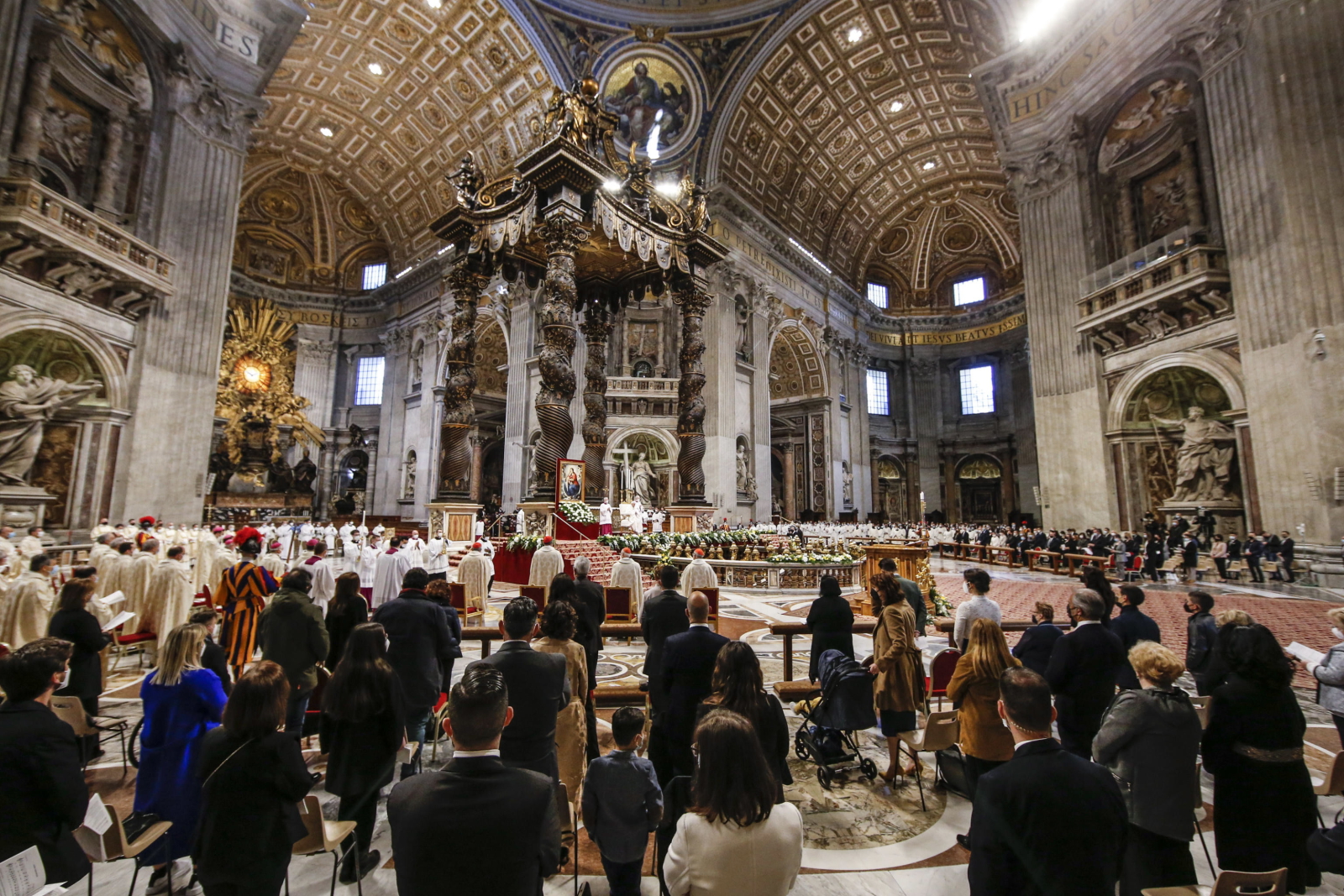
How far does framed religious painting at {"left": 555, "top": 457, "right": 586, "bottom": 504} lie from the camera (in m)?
10.0

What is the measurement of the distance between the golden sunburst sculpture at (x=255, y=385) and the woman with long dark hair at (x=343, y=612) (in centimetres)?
2440

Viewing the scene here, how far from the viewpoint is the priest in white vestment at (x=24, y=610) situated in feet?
15.3

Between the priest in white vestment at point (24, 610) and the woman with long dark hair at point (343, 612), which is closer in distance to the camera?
the woman with long dark hair at point (343, 612)

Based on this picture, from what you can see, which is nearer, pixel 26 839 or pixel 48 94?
pixel 26 839

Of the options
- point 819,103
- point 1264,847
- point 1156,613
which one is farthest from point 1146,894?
point 819,103

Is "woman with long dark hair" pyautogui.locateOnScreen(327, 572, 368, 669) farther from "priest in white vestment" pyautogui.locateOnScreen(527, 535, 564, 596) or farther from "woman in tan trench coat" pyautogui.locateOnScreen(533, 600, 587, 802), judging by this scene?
"priest in white vestment" pyautogui.locateOnScreen(527, 535, 564, 596)

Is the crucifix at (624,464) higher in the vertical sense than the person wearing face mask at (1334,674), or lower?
higher

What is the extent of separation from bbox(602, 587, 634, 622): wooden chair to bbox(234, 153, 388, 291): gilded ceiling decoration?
89.7 ft

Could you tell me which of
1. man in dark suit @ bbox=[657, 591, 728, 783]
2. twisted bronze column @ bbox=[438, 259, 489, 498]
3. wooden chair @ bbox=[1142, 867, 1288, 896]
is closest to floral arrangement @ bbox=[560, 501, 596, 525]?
twisted bronze column @ bbox=[438, 259, 489, 498]

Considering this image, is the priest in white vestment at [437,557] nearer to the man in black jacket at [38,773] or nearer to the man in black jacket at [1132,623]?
the man in black jacket at [38,773]

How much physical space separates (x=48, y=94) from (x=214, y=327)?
4.88 m

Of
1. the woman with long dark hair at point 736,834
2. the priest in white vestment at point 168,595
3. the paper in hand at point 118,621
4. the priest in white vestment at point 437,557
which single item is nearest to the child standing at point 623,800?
the woman with long dark hair at point 736,834

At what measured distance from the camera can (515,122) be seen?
2098 cm

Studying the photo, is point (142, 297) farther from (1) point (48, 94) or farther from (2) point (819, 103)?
(2) point (819, 103)
